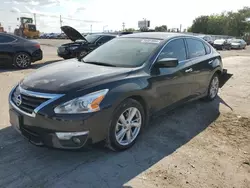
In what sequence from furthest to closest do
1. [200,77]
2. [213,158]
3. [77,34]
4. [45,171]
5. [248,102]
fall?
[77,34]
[248,102]
[200,77]
[213,158]
[45,171]

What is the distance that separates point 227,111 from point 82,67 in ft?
10.7

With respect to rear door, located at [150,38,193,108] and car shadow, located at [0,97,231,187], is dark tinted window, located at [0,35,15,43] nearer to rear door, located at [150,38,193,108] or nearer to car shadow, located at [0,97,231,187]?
car shadow, located at [0,97,231,187]

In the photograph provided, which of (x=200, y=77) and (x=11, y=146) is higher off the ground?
(x=200, y=77)

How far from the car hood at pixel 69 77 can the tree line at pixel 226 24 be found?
7058cm

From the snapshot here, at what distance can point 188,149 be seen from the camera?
3.53 meters

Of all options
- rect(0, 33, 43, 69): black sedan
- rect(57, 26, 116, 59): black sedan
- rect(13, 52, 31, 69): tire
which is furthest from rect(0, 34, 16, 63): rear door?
rect(57, 26, 116, 59): black sedan

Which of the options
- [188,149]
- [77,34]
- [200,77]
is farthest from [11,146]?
[77,34]

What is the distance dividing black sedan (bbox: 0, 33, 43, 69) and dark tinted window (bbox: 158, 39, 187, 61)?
7.35 meters

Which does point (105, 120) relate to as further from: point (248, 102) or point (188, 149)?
point (248, 102)

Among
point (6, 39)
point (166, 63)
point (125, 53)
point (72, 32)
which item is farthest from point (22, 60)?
point (166, 63)

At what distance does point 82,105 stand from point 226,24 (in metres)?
73.2

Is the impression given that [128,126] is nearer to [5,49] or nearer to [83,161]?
[83,161]

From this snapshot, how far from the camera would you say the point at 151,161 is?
318 cm

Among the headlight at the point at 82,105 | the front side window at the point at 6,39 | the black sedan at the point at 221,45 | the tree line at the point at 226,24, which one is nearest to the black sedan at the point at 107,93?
the headlight at the point at 82,105
